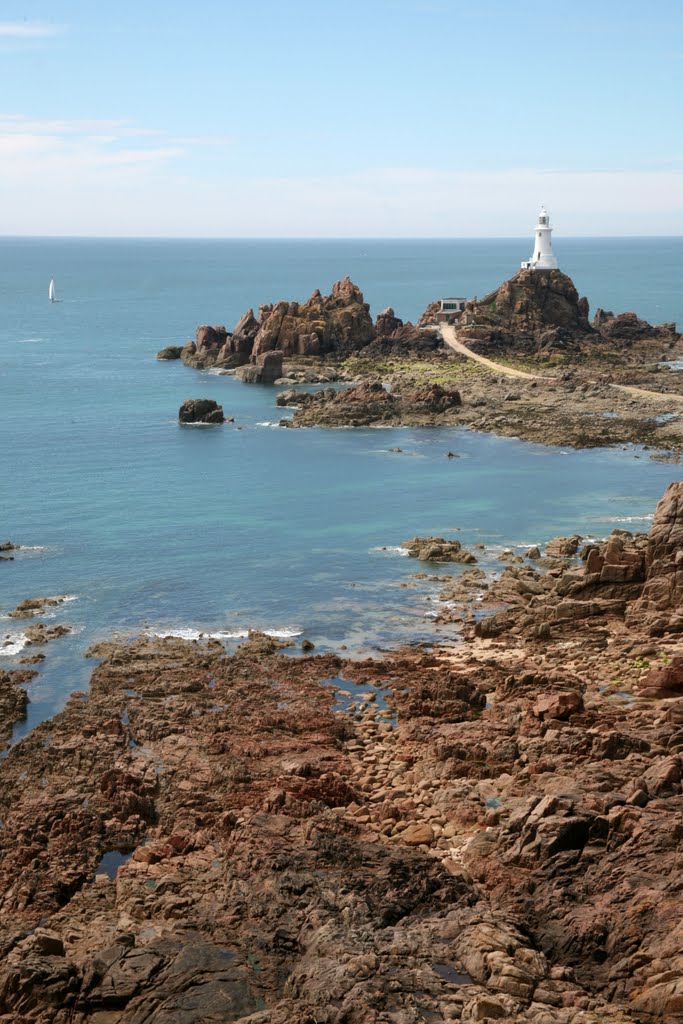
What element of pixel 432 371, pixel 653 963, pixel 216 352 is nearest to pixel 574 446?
pixel 432 371

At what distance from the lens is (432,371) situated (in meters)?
124

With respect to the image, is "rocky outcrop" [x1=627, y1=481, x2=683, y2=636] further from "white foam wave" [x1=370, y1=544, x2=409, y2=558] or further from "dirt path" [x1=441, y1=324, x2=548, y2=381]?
"dirt path" [x1=441, y1=324, x2=548, y2=381]

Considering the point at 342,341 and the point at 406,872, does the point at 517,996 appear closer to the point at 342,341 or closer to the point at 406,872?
the point at 406,872

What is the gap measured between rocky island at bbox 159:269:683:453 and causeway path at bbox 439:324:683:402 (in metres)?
0.16

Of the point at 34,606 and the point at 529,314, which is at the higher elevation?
the point at 529,314

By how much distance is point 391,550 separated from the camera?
214 feet

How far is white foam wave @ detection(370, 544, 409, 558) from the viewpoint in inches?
2538

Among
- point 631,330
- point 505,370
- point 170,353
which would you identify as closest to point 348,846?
point 505,370

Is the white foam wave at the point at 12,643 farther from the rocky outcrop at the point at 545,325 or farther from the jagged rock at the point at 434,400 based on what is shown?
the rocky outcrop at the point at 545,325

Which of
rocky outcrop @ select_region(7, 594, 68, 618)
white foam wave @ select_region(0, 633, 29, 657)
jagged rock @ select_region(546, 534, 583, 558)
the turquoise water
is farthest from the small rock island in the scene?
white foam wave @ select_region(0, 633, 29, 657)

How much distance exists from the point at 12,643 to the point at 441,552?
75.5 feet

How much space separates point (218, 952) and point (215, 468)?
63.1 metres

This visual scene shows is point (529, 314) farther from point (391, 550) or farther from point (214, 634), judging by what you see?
point (214, 634)

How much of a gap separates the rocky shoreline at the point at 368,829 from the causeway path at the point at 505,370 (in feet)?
193
